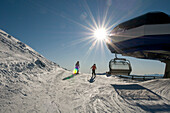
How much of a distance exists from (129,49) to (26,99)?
12605 mm

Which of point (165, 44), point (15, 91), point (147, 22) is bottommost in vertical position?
point (15, 91)

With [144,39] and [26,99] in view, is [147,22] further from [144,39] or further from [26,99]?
[26,99]

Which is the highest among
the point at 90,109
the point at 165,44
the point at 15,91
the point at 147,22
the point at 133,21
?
the point at 133,21

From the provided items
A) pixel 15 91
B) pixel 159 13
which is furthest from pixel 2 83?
pixel 159 13

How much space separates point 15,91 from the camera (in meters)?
3.40

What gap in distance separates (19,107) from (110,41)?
13910 mm

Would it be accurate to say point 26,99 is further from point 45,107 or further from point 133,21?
point 133,21

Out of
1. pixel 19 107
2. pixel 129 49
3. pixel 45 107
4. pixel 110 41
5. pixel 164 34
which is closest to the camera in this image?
pixel 19 107

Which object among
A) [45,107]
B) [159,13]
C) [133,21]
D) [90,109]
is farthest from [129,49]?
[45,107]

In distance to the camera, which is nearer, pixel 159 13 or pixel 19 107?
pixel 19 107

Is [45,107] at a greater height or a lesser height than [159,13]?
lesser

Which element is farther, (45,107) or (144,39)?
(144,39)

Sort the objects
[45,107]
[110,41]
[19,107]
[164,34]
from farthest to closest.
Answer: [110,41] → [164,34] → [45,107] → [19,107]

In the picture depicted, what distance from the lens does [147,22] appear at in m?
9.52
